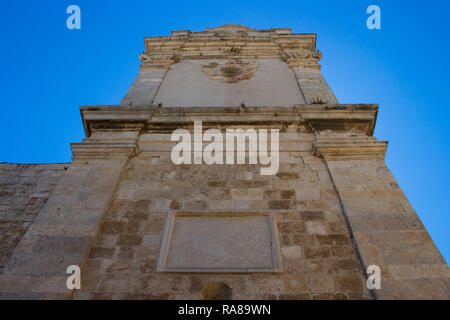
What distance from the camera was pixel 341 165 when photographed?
18.3ft

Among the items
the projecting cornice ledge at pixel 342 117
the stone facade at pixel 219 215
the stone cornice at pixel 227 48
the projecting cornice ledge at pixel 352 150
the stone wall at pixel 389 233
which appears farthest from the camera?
the stone cornice at pixel 227 48

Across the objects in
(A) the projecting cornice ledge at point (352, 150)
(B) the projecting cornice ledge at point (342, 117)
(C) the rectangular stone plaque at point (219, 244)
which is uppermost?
(B) the projecting cornice ledge at point (342, 117)

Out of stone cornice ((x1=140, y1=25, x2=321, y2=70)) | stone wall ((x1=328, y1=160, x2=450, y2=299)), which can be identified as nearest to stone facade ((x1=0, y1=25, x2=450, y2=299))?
stone wall ((x1=328, y1=160, x2=450, y2=299))

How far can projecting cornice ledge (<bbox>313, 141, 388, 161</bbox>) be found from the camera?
18.8ft

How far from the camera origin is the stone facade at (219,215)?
3.86 m

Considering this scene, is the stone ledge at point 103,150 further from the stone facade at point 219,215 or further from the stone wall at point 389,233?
the stone wall at point 389,233

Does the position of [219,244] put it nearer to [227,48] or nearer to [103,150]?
[103,150]

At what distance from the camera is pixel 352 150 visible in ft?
19.0

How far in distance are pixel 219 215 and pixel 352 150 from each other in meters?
2.64

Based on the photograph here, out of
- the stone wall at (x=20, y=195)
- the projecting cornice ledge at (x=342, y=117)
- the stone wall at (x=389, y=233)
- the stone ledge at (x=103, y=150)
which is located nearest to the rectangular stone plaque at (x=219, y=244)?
the stone wall at (x=389, y=233)

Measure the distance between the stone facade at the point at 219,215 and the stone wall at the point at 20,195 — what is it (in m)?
0.02

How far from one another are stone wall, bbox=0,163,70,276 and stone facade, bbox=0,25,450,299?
0.02 metres

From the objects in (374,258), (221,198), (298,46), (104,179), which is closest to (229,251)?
(221,198)

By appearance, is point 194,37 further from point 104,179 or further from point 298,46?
point 104,179
